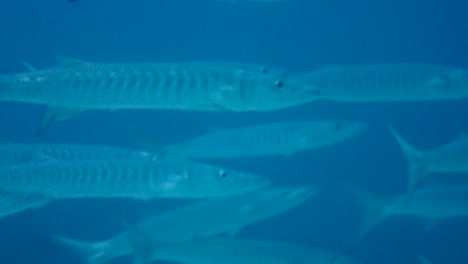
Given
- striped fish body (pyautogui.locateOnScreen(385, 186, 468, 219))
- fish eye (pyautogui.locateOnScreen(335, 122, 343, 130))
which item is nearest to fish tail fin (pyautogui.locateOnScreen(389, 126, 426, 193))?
striped fish body (pyautogui.locateOnScreen(385, 186, 468, 219))

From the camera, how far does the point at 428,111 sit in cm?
1661

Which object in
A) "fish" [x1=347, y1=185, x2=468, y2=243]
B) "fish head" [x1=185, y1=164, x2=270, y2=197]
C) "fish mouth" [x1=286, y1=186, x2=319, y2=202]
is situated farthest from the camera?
"fish" [x1=347, y1=185, x2=468, y2=243]

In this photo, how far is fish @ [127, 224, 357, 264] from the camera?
586 cm

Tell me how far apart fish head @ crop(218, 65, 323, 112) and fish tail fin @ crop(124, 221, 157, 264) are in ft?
7.39

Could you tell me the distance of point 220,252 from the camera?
598cm

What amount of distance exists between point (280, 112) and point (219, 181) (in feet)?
32.7

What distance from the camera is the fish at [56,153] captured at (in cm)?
661

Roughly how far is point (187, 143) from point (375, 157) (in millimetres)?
9266

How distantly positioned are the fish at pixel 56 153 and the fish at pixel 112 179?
48.6 inches

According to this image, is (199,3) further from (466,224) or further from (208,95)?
(208,95)

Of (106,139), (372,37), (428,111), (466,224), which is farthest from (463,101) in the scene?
(106,139)

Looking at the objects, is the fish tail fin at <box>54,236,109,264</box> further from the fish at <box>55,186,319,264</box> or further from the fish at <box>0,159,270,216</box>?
the fish at <box>0,159,270,216</box>

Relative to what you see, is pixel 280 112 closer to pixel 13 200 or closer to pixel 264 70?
pixel 13 200

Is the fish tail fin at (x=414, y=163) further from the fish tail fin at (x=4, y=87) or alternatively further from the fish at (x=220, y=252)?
the fish tail fin at (x=4, y=87)
